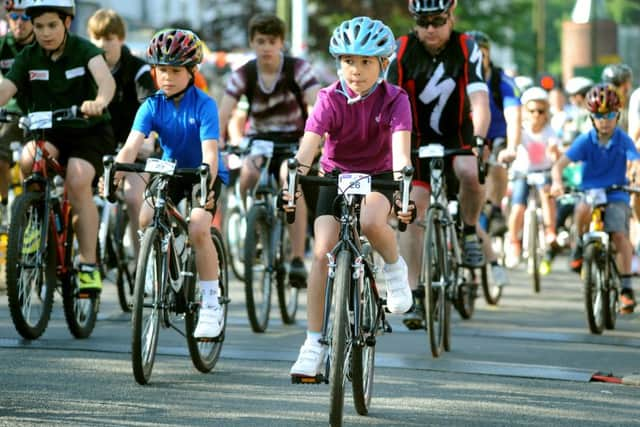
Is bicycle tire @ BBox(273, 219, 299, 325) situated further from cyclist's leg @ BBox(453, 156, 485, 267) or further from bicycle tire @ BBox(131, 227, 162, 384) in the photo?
bicycle tire @ BBox(131, 227, 162, 384)

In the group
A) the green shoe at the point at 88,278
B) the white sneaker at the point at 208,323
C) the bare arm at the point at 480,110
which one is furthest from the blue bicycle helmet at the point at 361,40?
the green shoe at the point at 88,278

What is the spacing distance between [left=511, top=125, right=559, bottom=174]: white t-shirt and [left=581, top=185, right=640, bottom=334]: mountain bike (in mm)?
4506

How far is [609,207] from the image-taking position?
1255 cm

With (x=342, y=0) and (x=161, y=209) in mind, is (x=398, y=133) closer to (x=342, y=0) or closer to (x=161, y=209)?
(x=161, y=209)

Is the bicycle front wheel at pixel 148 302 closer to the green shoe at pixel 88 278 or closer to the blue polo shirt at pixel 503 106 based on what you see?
the green shoe at pixel 88 278

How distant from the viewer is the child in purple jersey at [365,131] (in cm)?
793

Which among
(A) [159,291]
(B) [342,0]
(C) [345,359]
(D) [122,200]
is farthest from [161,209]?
(B) [342,0]

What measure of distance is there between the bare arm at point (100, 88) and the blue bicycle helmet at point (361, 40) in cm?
247

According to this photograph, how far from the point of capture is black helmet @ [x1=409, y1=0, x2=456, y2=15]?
11.0 meters

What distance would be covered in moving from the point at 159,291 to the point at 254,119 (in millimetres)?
3770

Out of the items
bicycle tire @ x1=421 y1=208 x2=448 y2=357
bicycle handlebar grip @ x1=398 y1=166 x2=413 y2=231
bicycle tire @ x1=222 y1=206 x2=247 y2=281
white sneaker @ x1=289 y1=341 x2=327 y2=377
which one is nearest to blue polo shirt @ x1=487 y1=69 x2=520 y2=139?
bicycle tire @ x1=222 y1=206 x2=247 y2=281

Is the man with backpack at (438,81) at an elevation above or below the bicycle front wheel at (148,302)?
above

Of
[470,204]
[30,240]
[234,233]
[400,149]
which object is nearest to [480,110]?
[470,204]

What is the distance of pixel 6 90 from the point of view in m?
10.4
